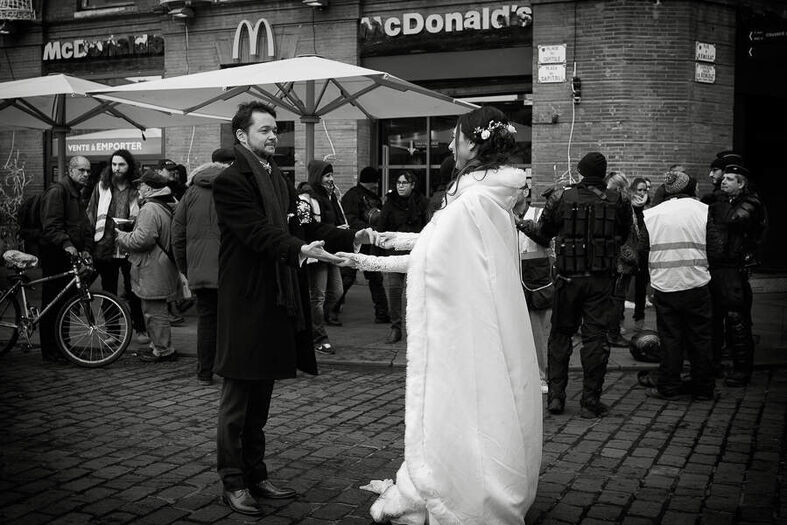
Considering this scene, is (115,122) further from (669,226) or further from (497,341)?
(497,341)

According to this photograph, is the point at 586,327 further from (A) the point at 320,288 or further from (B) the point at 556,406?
(A) the point at 320,288

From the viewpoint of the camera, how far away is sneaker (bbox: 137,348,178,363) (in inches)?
347

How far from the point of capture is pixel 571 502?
185 inches

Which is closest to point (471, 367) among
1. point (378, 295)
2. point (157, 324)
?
point (157, 324)

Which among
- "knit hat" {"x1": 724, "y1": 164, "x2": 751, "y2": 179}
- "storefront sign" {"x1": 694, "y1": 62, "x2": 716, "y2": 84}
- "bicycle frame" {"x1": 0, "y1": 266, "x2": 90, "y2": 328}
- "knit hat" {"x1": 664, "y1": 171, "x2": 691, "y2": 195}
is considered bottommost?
"bicycle frame" {"x1": 0, "y1": 266, "x2": 90, "y2": 328}

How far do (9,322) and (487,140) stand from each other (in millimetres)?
6172

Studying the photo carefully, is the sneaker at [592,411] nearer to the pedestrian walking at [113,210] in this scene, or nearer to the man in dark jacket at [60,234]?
the pedestrian walking at [113,210]

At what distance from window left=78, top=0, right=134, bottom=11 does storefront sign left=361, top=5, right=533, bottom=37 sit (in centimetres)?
555

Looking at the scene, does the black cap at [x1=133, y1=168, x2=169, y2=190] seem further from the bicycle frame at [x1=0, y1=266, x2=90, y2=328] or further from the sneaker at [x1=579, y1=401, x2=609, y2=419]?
the sneaker at [x1=579, y1=401, x2=609, y2=419]

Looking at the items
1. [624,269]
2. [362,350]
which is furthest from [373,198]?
[624,269]

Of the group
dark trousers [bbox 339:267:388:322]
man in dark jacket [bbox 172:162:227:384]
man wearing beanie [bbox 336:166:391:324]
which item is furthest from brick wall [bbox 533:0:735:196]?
man in dark jacket [bbox 172:162:227:384]

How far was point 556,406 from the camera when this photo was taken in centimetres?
679

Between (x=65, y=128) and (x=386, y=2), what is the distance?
6.39 meters

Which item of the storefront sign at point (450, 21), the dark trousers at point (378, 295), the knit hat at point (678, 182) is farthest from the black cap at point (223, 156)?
the storefront sign at point (450, 21)
